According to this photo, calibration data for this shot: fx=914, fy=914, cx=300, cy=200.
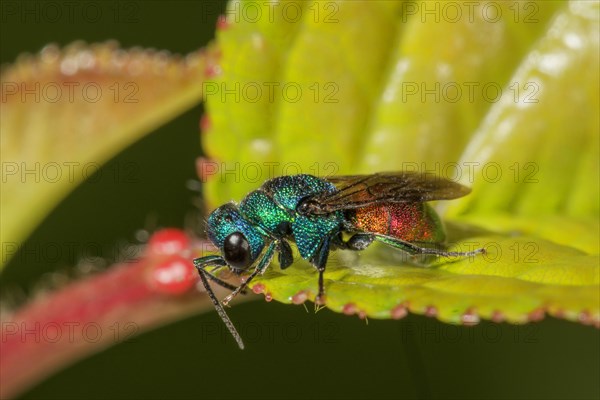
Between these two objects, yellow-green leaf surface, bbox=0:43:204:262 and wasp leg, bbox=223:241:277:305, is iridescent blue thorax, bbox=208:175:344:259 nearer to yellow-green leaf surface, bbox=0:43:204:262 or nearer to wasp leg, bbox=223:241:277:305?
wasp leg, bbox=223:241:277:305

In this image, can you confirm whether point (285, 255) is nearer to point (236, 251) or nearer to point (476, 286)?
point (236, 251)

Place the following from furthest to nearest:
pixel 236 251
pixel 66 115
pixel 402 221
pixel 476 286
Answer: pixel 66 115
pixel 402 221
pixel 236 251
pixel 476 286

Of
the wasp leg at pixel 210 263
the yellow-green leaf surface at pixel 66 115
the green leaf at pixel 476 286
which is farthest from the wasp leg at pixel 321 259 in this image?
the yellow-green leaf surface at pixel 66 115

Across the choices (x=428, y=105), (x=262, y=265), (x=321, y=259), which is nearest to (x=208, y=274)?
(x=262, y=265)

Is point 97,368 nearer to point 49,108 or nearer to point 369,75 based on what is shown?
point 49,108

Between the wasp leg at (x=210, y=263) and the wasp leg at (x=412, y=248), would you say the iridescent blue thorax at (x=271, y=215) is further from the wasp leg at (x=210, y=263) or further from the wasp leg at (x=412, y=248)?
the wasp leg at (x=412, y=248)

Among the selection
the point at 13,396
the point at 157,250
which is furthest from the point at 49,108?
the point at 13,396

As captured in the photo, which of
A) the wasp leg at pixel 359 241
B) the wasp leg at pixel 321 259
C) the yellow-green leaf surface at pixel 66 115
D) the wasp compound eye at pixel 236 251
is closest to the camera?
the wasp leg at pixel 321 259
